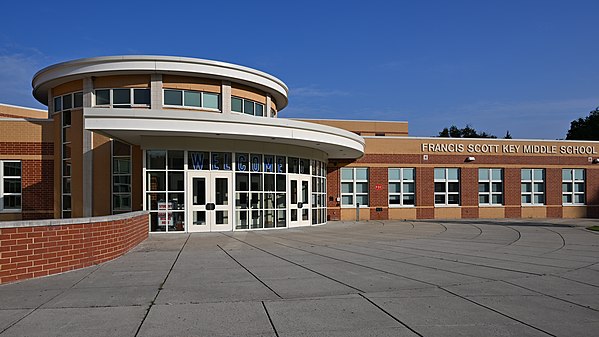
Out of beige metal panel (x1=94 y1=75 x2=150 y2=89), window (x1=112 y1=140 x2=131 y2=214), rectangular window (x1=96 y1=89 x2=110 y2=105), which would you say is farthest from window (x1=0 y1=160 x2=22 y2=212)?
beige metal panel (x1=94 y1=75 x2=150 y2=89)

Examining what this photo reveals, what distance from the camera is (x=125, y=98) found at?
2144 centimetres

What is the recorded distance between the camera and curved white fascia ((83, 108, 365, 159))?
16.7 m

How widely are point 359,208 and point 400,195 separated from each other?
9.06 ft

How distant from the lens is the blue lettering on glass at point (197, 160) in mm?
19406

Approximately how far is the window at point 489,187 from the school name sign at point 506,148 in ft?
4.14

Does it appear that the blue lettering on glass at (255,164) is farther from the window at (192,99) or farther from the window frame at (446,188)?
the window frame at (446,188)

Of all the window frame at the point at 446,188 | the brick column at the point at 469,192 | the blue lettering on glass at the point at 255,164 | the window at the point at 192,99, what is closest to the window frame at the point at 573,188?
the brick column at the point at 469,192

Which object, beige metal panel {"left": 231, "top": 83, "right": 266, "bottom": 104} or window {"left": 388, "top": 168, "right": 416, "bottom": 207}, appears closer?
beige metal panel {"left": 231, "top": 83, "right": 266, "bottom": 104}

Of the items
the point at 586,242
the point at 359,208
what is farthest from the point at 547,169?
the point at 586,242

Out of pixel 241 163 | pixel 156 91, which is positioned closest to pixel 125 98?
pixel 156 91

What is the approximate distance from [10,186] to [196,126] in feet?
37.3

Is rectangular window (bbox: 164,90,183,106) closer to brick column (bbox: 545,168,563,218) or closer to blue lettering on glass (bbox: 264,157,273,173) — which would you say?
blue lettering on glass (bbox: 264,157,273,173)

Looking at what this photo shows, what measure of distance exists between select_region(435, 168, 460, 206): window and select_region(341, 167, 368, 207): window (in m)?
4.61

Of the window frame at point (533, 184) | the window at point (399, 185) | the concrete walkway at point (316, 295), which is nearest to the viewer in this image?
the concrete walkway at point (316, 295)
